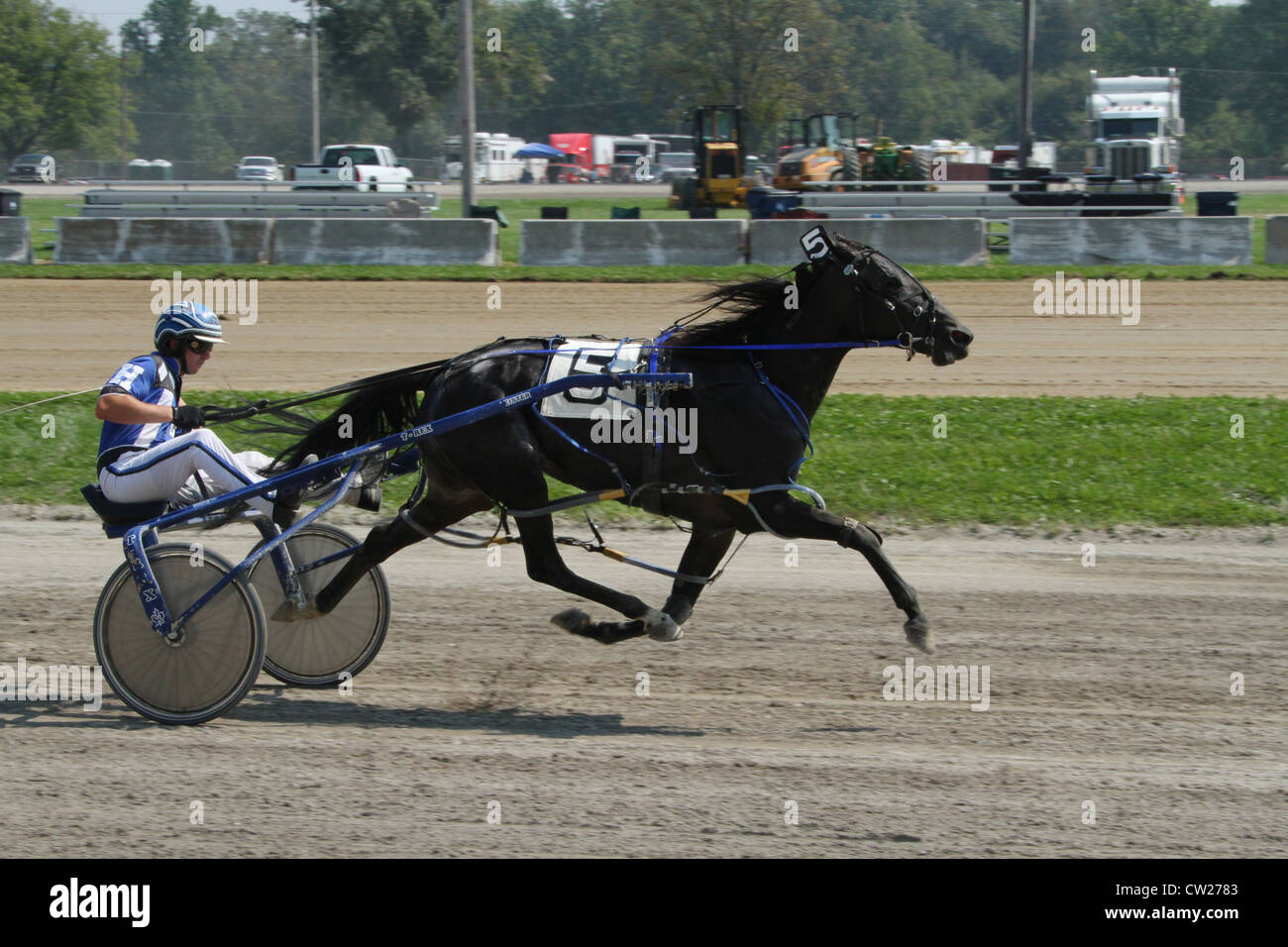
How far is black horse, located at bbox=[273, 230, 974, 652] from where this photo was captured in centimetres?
568

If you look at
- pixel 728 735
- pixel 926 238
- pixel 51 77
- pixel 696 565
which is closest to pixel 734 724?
pixel 728 735

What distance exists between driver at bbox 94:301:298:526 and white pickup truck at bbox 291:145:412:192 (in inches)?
1151

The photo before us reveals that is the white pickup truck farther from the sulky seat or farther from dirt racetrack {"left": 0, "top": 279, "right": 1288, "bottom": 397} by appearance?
the sulky seat

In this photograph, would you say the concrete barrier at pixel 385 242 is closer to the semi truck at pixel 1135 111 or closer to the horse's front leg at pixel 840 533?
Answer: the horse's front leg at pixel 840 533

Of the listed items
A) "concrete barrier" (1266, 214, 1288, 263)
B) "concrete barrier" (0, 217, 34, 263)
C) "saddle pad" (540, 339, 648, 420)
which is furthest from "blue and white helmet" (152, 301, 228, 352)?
"concrete barrier" (1266, 214, 1288, 263)

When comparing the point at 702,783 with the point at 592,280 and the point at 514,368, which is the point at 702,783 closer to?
the point at 514,368

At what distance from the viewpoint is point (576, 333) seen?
14.5 meters

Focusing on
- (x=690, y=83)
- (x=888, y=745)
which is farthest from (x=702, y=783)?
(x=690, y=83)

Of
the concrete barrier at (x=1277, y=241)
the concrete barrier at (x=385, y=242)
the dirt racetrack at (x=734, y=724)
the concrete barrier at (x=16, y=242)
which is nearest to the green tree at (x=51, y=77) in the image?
the concrete barrier at (x=16, y=242)

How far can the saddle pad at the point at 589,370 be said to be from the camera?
5762mm

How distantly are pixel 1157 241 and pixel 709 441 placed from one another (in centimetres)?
1533

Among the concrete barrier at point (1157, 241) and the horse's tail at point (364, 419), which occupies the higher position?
the concrete barrier at point (1157, 241)

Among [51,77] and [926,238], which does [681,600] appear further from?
[51,77]

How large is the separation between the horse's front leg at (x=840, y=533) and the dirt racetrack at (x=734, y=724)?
0.38 m
